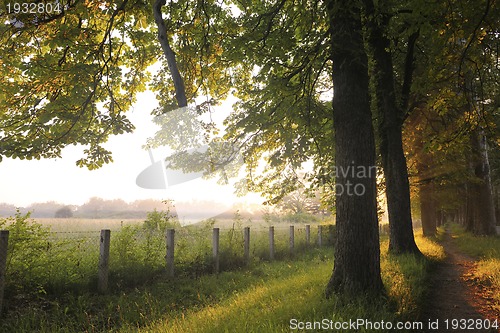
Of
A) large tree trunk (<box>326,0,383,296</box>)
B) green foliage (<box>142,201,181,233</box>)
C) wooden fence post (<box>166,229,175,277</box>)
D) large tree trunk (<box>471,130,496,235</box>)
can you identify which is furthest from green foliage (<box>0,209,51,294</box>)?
large tree trunk (<box>471,130,496,235</box>)

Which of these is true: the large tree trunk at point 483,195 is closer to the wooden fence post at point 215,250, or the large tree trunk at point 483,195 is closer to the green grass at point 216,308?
the green grass at point 216,308

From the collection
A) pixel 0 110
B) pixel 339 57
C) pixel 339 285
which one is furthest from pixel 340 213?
pixel 0 110

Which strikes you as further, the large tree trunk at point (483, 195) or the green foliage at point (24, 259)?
the large tree trunk at point (483, 195)

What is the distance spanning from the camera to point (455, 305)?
248 inches

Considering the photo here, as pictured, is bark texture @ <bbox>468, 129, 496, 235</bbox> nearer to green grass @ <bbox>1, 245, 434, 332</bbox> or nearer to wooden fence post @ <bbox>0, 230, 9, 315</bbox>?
green grass @ <bbox>1, 245, 434, 332</bbox>

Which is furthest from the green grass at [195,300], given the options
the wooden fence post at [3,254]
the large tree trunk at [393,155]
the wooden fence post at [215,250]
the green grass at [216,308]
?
the large tree trunk at [393,155]

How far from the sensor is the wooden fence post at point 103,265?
7710mm

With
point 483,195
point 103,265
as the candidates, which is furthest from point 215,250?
point 483,195

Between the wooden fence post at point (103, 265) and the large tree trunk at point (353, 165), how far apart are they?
18.0 ft

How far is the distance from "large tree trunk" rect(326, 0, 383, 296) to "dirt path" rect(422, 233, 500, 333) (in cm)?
115

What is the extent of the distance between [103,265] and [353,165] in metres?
6.47

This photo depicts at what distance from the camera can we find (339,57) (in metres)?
5.83

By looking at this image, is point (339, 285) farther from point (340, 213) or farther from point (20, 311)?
point (20, 311)

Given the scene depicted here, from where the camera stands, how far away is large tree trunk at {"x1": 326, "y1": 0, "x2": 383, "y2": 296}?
17.7 feet
